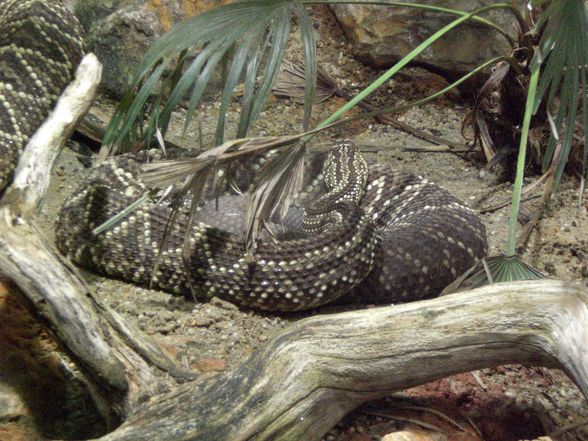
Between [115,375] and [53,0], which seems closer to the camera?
[115,375]

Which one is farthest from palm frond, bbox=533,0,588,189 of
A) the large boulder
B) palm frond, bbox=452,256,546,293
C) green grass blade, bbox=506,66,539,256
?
the large boulder

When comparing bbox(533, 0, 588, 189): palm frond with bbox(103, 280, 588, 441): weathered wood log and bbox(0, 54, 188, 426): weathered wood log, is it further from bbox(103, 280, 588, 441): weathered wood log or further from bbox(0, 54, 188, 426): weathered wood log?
bbox(0, 54, 188, 426): weathered wood log

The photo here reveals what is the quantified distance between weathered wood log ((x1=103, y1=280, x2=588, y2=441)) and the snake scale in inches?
44.0

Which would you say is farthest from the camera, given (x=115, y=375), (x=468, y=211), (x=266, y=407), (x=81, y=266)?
(x=468, y=211)

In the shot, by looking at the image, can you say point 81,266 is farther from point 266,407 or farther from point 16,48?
point 266,407

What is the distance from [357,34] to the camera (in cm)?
643

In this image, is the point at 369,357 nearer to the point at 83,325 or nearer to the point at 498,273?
the point at 498,273

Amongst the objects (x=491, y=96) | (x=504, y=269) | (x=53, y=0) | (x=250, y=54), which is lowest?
(x=504, y=269)

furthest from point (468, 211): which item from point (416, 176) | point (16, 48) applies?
point (16, 48)

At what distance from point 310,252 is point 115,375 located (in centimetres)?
147

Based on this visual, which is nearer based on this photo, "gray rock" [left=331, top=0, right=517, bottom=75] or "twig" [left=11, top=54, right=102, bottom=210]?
"twig" [left=11, top=54, right=102, bottom=210]

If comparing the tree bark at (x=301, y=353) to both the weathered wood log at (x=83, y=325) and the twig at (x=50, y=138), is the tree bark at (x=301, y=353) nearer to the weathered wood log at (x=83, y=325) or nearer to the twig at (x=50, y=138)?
the weathered wood log at (x=83, y=325)

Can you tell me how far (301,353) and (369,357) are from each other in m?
0.28

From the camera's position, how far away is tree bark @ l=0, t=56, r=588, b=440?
2770mm
